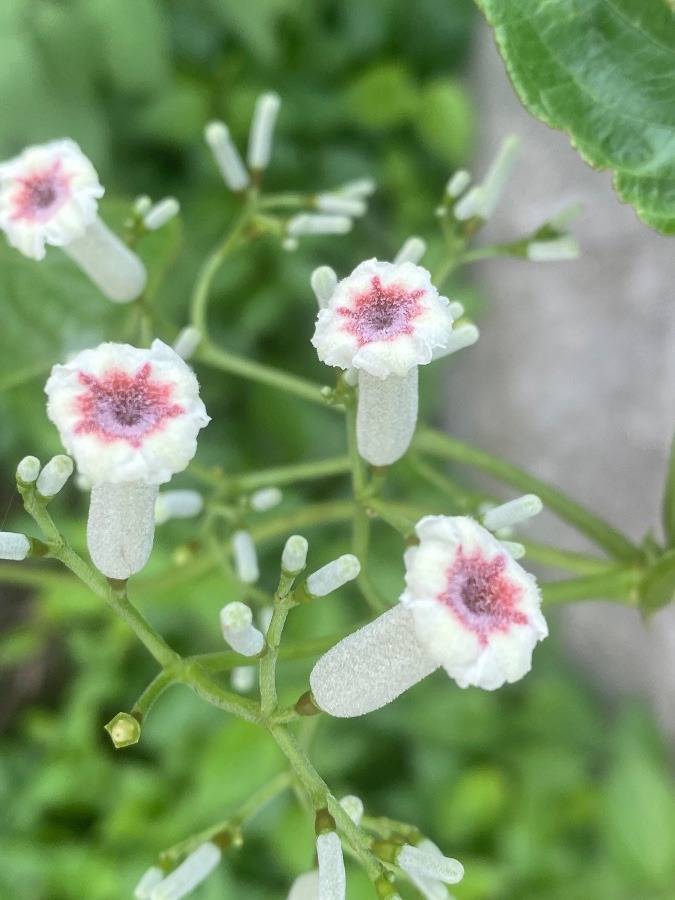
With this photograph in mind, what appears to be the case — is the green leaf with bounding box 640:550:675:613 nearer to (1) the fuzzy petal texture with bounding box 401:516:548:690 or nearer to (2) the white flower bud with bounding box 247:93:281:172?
(1) the fuzzy petal texture with bounding box 401:516:548:690

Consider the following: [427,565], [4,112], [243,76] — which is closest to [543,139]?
[243,76]

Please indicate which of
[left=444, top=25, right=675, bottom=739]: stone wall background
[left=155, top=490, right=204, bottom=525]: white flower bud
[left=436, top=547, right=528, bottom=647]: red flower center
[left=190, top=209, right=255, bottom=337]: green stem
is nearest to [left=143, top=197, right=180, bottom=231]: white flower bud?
[left=190, top=209, right=255, bottom=337]: green stem

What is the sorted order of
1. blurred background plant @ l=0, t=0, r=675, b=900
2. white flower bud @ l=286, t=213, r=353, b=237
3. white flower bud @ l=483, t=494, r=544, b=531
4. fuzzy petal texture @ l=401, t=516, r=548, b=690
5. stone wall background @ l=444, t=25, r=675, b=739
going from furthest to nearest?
stone wall background @ l=444, t=25, r=675, b=739 < blurred background plant @ l=0, t=0, r=675, b=900 < white flower bud @ l=286, t=213, r=353, b=237 < white flower bud @ l=483, t=494, r=544, b=531 < fuzzy petal texture @ l=401, t=516, r=548, b=690

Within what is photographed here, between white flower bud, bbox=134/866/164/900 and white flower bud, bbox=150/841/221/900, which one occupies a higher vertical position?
white flower bud, bbox=150/841/221/900

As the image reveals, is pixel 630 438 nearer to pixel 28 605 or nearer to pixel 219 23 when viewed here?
pixel 219 23

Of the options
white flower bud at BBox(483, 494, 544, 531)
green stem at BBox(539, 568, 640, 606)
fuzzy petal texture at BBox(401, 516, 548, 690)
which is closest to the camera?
fuzzy petal texture at BBox(401, 516, 548, 690)
